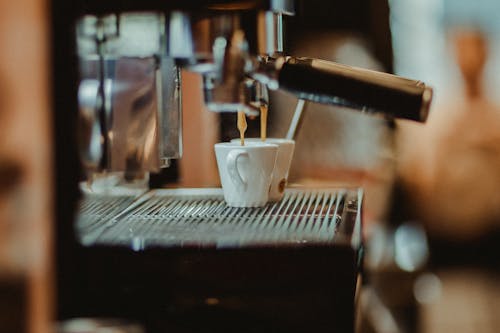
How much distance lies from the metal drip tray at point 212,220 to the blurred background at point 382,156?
69 millimetres

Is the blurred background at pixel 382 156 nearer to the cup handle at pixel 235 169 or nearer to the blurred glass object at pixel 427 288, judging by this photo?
the blurred glass object at pixel 427 288

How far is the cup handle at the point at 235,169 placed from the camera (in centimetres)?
89

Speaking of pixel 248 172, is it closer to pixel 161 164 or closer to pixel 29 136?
pixel 161 164

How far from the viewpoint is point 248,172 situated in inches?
35.3

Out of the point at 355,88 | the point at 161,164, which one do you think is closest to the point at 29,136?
the point at 161,164

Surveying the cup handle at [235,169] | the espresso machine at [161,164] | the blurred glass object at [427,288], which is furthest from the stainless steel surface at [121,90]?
the blurred glass object at [427,288]

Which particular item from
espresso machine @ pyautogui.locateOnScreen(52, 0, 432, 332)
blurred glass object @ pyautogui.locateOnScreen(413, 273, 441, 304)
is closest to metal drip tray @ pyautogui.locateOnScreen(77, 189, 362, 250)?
espresso machine @ pyautogui.locateOnScreen(52, 0, 432, 332)

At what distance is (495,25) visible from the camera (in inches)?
108

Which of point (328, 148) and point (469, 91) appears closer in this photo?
point (328, 148)

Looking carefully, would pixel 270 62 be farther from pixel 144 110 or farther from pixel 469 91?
pixel 469 91

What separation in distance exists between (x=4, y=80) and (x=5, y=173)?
129mm

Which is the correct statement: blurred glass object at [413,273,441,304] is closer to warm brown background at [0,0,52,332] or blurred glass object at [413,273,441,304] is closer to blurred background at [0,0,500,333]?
blurred background at [0,0,500,333]

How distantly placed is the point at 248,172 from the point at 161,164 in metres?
0.13

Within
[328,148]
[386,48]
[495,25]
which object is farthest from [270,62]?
[495,25]
